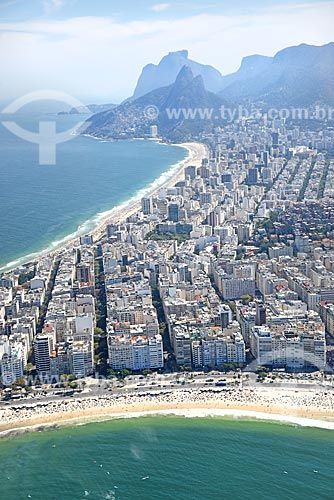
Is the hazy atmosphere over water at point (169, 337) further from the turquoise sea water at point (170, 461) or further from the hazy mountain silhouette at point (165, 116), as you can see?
the hazy mountain silhouette at point (165, 116)

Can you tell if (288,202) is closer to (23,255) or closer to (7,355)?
(23,255)

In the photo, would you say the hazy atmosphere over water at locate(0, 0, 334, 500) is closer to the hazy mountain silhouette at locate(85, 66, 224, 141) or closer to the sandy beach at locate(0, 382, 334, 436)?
the sandy beach at locate(0, 382, 334, 436)

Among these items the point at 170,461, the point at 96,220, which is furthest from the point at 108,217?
the point at 170,461

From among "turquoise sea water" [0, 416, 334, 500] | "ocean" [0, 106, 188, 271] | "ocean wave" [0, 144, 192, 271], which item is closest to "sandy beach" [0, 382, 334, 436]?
"turquoise sea water" [0, 416, 334, 500]

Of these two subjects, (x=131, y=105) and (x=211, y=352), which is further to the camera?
(x=131, y=105)

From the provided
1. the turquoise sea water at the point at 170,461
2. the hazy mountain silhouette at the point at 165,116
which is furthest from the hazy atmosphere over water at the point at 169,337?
the hazy mountain silhouette at the point at 165,116

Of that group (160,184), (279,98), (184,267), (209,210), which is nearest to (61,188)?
(160,184)
